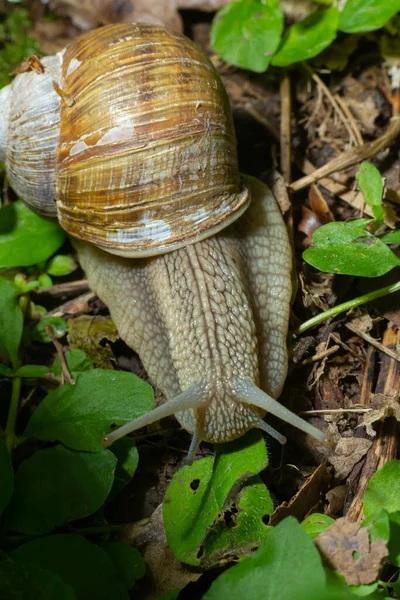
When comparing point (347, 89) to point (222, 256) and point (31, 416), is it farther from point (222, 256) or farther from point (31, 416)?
point (31, 416)

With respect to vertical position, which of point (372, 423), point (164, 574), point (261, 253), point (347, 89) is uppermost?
point (347, 89)

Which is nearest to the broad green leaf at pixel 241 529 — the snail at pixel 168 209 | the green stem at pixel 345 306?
the snail at pixel 168 209

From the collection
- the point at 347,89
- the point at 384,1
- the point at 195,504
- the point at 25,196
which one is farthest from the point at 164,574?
the point at 384,1

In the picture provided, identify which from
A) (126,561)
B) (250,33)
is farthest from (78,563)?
(250,33)

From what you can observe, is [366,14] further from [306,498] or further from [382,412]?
[306,498]

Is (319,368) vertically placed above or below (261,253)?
below
